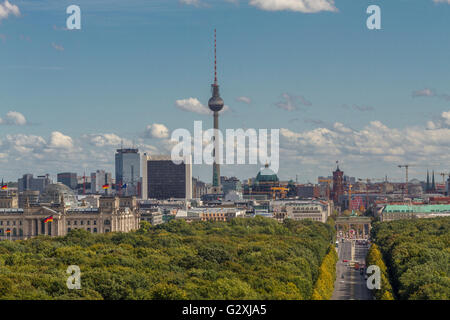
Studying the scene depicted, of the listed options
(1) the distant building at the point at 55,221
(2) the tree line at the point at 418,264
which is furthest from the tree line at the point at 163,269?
(1) the distant building at the point at 55,221

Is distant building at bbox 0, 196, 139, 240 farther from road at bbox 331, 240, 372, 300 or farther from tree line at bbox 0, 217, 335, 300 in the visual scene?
road at bbox 331, 240, 372, 300

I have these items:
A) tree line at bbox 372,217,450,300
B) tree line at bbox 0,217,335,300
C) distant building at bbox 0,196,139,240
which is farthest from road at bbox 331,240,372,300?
distant building at bbox 0,196,139,240

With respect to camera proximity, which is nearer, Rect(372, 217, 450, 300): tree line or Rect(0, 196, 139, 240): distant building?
Rect(372, 217, 450, 300): tree line

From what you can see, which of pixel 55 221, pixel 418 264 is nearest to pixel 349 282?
pixel 418 264

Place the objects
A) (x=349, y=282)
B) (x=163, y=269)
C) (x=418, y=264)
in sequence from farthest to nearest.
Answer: (x=349, y=282)
(x=418, y=264)
(x=163, y=269)

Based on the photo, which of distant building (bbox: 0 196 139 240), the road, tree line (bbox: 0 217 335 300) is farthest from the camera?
distant building (bbox: 0 196 139 240)

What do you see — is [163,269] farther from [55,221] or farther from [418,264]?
[55,221]

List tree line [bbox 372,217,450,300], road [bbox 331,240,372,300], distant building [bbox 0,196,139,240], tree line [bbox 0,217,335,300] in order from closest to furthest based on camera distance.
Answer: tree line [bbox 0,217,335,300] → tree line [bbox 372,217,450,300] → road [bbox 331,240,372,300] → distant building [bbox 0,196,139,240]
